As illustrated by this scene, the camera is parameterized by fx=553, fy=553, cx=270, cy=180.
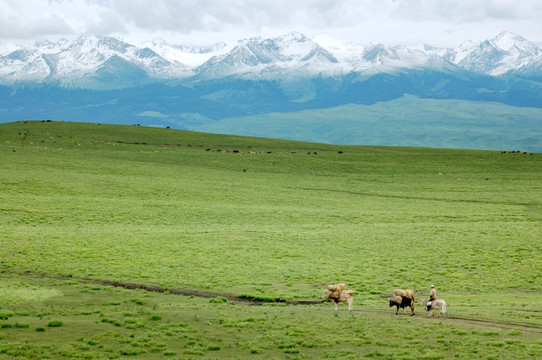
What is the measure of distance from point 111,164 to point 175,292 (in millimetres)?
75501

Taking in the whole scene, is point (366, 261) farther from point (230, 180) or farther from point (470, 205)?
point (230, 180)

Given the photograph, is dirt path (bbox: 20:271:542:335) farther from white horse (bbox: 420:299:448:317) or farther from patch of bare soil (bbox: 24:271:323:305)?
white horse (bbox: 420:299:448:317)

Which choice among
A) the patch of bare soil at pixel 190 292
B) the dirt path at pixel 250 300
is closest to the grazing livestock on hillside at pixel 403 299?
the dirt path at pixel 250 300

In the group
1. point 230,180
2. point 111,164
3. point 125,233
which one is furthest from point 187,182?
point 125,233

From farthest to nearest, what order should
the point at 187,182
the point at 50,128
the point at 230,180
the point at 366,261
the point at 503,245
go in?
the point at 50,128 → the point at 230,180 → the point at 187,182 → the point at 503,245 → the point at 366,261

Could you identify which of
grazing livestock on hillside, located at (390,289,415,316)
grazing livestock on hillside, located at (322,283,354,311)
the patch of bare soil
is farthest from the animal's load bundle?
the patch of bare soil

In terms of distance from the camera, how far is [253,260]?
1720 inches

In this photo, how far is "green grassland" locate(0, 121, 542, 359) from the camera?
917 inches

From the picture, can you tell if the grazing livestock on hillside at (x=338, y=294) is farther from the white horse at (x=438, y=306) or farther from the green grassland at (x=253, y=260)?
the white horse at (x=438, y=306)

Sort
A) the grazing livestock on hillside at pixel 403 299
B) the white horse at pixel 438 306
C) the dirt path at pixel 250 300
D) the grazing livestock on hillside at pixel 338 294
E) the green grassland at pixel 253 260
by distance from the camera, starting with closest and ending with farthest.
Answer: the green grassland at pixel 253 260, the dirt path at pixel 250 300, the white horse at pixel 438 306, the grazing livestock on hillside at pixel 403 299, the grazing livestock on hillside at pixel 338 294

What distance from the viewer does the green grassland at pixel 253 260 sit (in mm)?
23281

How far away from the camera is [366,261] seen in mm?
44562

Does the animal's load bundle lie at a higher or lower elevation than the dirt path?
higher

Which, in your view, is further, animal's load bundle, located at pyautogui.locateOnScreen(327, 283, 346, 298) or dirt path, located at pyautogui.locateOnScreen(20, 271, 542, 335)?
animal's load bundle, located at pyautogui.locateOnScreen(327, 283, 346, 298)
